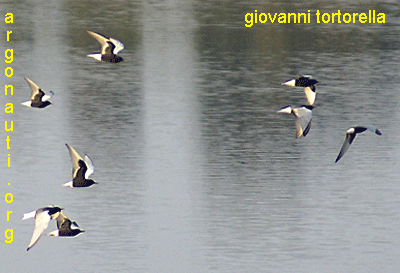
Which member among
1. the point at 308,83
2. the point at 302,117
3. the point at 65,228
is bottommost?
the point at 65,228

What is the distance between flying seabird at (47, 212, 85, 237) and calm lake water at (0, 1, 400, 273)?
115 inches

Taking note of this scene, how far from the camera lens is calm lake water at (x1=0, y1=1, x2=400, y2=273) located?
19469 mm

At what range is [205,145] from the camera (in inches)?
1038

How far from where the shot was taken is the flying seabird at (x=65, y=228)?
1496 centimetres

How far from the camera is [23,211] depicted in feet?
70.2

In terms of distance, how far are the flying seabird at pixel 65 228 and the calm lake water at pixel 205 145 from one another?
2.92 meters

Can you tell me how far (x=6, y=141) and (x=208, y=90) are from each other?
773cm

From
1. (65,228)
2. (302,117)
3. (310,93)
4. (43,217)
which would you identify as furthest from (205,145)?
(43,217)

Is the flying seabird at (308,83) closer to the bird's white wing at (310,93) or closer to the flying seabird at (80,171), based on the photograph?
the bird's white wing at (310,93)

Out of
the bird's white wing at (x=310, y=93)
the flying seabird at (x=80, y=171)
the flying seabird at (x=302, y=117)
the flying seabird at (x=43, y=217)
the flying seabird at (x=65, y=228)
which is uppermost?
the bird's white wing at (x=310, y=93)

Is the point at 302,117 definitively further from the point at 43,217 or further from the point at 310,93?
the point at 43,217

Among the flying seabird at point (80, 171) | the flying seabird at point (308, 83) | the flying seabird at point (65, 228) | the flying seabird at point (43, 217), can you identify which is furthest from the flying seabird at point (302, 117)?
the flying seabird at point (43, 217)

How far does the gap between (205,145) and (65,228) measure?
36.6 feet

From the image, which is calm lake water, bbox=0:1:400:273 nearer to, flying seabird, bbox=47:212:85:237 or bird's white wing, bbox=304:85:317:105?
flying seabird, bbox=47:212:85:237
